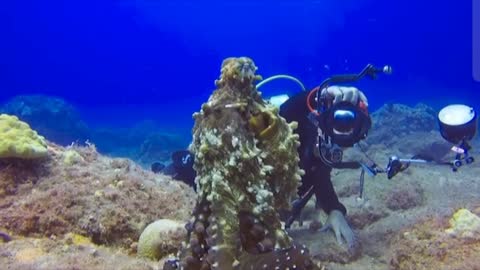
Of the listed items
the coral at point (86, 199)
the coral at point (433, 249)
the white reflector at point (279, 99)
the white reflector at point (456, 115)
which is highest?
the white reflector at point (279, 99)

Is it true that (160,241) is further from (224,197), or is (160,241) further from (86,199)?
(224,197)

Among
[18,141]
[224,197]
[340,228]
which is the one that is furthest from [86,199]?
[340,228]

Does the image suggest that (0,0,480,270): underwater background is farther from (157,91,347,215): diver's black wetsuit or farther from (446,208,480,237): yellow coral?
(157,91,347,215): diver's black wetsuit

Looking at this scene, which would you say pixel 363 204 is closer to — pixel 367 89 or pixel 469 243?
pixel 469 243

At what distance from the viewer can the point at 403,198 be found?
7.40 meters

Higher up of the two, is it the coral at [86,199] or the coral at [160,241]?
the coral at [86,199]

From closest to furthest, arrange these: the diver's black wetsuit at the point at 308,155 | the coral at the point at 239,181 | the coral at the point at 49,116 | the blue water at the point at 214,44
Answer: the coral at the point at 239,181 < the diver's black wetsuit at the point at 308,155 < the coral at the point at 49,116 < the blue water at the point at 214,44

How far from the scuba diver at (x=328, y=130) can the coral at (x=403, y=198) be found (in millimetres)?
2185

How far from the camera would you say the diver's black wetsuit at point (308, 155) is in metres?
5.33

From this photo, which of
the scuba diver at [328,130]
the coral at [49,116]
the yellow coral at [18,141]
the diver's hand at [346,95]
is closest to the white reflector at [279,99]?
the scuba diver at [328,130]

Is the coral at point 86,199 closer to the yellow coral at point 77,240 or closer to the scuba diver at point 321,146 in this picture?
the yellow coral at point 77,240

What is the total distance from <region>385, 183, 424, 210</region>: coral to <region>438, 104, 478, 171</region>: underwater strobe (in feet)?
8.52

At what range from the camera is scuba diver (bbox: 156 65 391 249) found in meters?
4.59

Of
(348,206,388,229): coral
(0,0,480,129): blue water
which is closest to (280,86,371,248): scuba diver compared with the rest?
(348,206,388,229): coral
